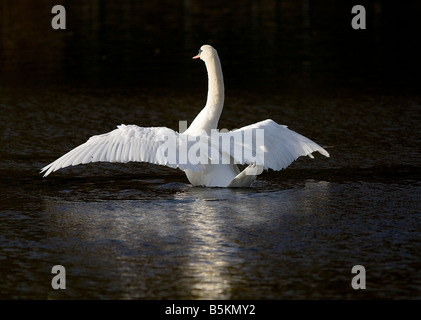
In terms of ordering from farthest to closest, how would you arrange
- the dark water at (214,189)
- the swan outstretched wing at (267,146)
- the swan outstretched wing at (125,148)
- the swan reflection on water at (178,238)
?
the swan outstretched wing at (267,146) → the swan outstretched wing at (125,148) → the dark water at (214,189) → the swan reflection on water at (178,238)

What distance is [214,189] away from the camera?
10.0 m

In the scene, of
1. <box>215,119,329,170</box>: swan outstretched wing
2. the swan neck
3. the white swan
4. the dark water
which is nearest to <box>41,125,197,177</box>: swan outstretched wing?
the white swan

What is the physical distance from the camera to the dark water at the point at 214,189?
7.12 meters

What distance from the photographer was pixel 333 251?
7.72m

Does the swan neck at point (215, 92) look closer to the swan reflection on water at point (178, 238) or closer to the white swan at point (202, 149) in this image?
the white swan at point (202, 149)

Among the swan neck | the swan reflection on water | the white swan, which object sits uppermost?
the swan neck

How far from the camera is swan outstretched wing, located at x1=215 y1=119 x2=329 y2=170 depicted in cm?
963

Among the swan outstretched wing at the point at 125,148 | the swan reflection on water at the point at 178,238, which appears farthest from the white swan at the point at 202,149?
the swan reflection on water at the point at 178,238

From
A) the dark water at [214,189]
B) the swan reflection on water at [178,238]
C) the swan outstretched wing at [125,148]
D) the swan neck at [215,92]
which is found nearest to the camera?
the swan reflection on water at [178,238]

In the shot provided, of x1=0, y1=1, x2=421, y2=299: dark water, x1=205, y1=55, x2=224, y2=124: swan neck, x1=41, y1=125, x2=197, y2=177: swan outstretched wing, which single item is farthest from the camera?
x1=205, y1=55, x2=224, y2=124: swan neck

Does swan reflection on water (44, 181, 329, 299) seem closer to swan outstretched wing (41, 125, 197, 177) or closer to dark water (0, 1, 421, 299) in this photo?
dark water (0, 1, 421, 299)

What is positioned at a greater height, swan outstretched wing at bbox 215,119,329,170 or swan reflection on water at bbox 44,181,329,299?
swan outstretched wing at bbox 215,119,329,170

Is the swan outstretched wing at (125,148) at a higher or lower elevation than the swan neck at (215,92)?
lower

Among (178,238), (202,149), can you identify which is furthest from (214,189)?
(178,238)
